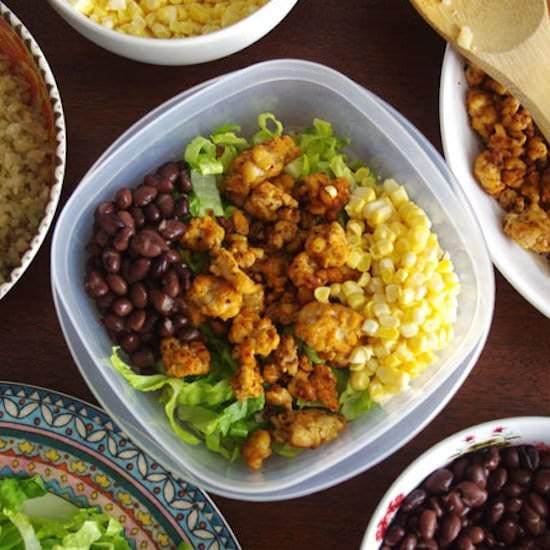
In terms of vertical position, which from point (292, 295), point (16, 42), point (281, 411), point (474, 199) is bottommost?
point (281, 411)

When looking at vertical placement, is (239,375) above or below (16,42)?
below

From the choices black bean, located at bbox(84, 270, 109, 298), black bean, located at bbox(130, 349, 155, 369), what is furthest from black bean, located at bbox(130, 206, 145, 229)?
black bean, located at bbox(130, 349, 155, 369)

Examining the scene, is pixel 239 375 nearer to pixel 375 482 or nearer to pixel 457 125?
pixel 375 482

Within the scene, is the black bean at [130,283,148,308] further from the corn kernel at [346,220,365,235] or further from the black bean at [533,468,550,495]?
the black bean at [533,468,550,495]

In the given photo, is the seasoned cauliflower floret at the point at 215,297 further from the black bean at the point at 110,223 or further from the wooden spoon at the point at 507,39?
the wooden spoon at the point at 507,39

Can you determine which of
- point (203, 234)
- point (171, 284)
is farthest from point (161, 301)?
point (203, 234)

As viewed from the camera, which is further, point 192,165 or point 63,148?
point 192,165

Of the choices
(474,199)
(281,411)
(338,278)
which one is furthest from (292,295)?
(474,199)
